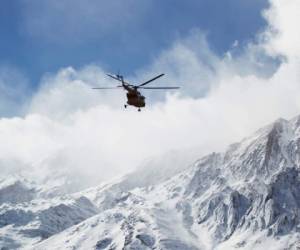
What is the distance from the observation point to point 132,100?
617ft

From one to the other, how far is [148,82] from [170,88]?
6.88 m

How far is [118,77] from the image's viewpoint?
18425 cm

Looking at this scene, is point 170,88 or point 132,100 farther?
point 132,100

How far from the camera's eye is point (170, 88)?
6954 inches

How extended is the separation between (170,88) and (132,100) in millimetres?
15320

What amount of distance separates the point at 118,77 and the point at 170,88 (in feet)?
52.1

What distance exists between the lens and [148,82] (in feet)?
591

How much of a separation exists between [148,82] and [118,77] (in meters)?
Answer: 9.03

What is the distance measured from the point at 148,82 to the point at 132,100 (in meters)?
9.90

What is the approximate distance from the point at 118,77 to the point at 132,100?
25.9 ft
